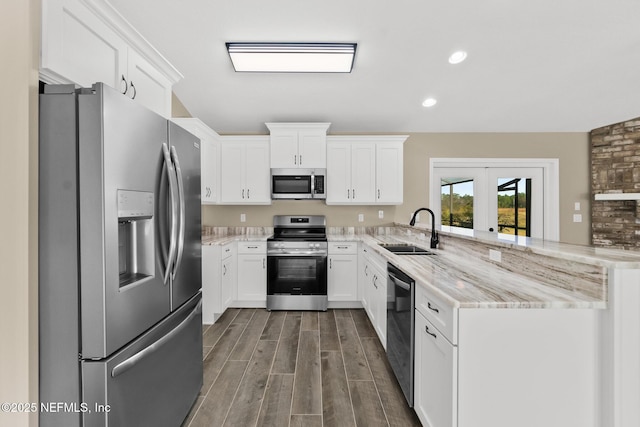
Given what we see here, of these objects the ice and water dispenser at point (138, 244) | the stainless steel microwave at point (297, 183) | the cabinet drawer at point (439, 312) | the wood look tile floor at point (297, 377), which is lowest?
the wood look tile floor at point (297, 377)

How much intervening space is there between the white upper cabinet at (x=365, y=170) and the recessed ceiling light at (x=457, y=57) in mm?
1100

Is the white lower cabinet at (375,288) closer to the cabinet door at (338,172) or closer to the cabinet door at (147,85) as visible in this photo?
the cabinet door at (338,172)

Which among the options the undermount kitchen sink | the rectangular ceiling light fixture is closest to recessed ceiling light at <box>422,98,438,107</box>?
the rectangular ceiling light fixture

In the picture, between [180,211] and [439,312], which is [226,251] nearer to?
[180,211]

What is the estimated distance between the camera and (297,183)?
3.81 m

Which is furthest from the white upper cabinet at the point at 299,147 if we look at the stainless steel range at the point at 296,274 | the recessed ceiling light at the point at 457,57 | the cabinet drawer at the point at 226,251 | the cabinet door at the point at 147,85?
the cabinet door at the point at 147,85

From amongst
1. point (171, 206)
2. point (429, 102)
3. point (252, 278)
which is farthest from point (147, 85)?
point (429, 102)

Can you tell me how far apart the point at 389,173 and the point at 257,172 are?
177 cm

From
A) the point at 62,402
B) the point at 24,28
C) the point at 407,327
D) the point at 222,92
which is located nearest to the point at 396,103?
the point at 222,92

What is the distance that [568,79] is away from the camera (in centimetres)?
334

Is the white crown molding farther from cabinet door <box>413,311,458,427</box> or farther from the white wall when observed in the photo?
cabinet door <box>413,311,458,427</box>

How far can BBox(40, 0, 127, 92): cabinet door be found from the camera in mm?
1114

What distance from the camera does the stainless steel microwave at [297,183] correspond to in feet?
12.4

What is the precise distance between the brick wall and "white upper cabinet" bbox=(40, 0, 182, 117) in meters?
5.56
